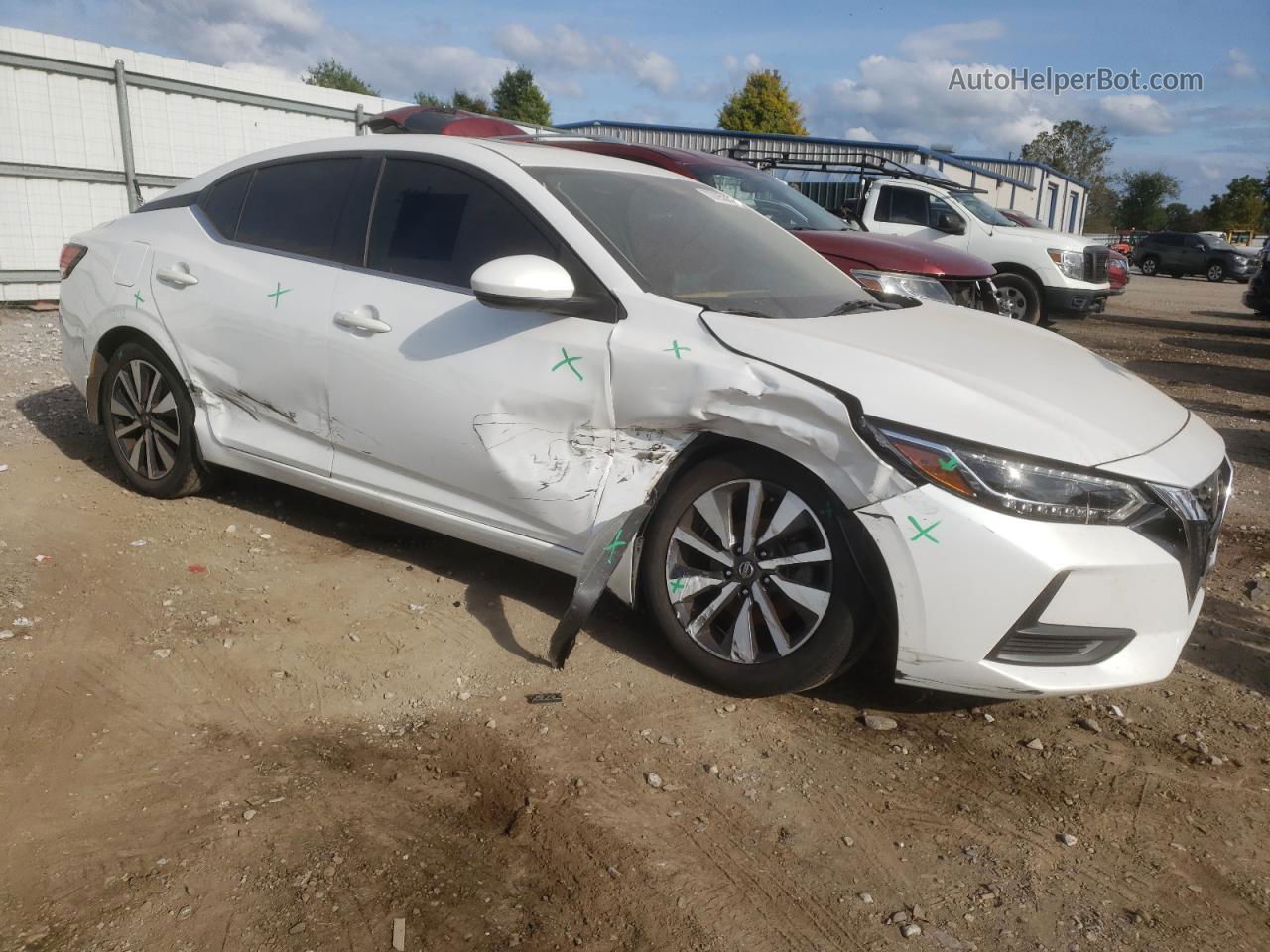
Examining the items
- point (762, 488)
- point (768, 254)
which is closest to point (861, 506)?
point (762, 488)

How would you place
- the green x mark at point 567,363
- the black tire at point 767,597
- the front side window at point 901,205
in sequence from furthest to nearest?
the front side window at point 901,205 → the green x mark at point 567,363 → the black tire at point 767,597

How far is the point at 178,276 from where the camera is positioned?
15.1 ft

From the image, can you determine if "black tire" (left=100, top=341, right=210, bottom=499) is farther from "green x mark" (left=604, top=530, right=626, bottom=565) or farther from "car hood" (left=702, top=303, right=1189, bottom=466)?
"car hood" (left=702, top=303, right=1189, bottom=466)

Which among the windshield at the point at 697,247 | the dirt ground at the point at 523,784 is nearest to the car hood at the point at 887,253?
the windshield at the point at 697,247

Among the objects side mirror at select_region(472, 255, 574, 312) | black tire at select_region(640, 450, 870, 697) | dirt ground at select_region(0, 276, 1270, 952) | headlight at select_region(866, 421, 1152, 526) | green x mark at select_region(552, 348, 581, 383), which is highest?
side mirror at select_region(472, 255, 574, 312)

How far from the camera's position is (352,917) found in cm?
236

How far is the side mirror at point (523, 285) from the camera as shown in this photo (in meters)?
3.39

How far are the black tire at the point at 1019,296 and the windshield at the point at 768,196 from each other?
544cm

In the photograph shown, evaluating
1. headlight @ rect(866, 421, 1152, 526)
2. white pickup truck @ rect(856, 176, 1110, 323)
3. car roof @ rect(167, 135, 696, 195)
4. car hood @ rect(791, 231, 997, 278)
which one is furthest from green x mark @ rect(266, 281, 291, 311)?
white pickup truck @ rect(856, 176, 1110, 323)

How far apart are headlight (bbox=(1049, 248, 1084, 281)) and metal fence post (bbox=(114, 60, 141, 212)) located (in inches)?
420

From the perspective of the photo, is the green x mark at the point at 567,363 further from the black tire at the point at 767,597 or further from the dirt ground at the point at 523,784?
the dirt ground at the point at 523,784

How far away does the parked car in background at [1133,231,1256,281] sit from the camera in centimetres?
3544

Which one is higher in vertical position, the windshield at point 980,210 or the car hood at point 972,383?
the windshield at point 980,210

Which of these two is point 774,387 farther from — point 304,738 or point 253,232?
point 253,232
